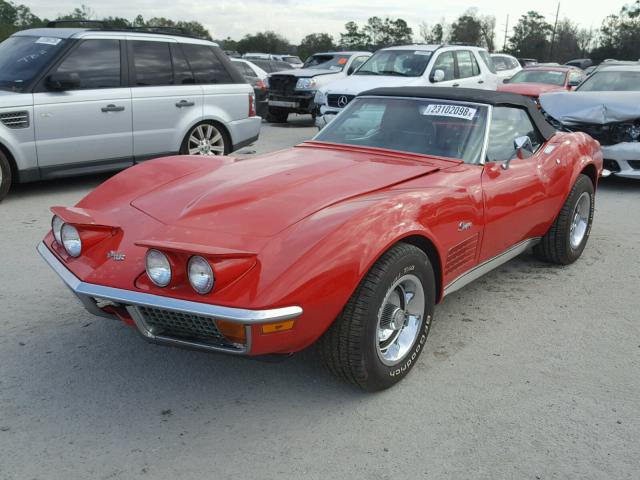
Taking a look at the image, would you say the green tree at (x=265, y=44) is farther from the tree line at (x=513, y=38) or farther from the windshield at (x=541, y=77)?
the windshield at (x=541, y=77)

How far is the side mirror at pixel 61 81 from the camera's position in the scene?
256 inches

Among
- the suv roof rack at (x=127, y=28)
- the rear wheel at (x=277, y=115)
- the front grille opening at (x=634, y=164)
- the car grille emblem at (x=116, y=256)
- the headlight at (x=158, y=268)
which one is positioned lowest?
the rear wheel at (x=277, y=115)

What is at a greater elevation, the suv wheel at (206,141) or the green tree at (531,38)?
the green tree at (531,38)

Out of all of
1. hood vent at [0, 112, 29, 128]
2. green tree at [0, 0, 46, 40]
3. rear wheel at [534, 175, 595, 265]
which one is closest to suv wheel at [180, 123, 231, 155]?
hood vent at [0, 112, 29, 128]

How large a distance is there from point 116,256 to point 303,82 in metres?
11.5

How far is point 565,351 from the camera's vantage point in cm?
352

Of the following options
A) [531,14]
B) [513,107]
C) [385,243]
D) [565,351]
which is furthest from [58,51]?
[531,14]

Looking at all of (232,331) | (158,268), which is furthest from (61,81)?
(232,331)

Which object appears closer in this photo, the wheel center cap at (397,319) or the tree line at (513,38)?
the wheel center cap at (397,319)

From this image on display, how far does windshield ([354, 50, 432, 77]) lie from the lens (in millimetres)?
10985

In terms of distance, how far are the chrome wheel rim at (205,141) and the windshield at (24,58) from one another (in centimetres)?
185

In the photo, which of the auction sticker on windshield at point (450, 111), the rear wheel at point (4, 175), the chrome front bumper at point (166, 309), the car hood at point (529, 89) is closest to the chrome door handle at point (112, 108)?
the rear wheel at point (4, 175)

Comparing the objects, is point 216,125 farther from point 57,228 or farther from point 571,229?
point 57,228

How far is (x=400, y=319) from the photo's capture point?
3123 millimetres
